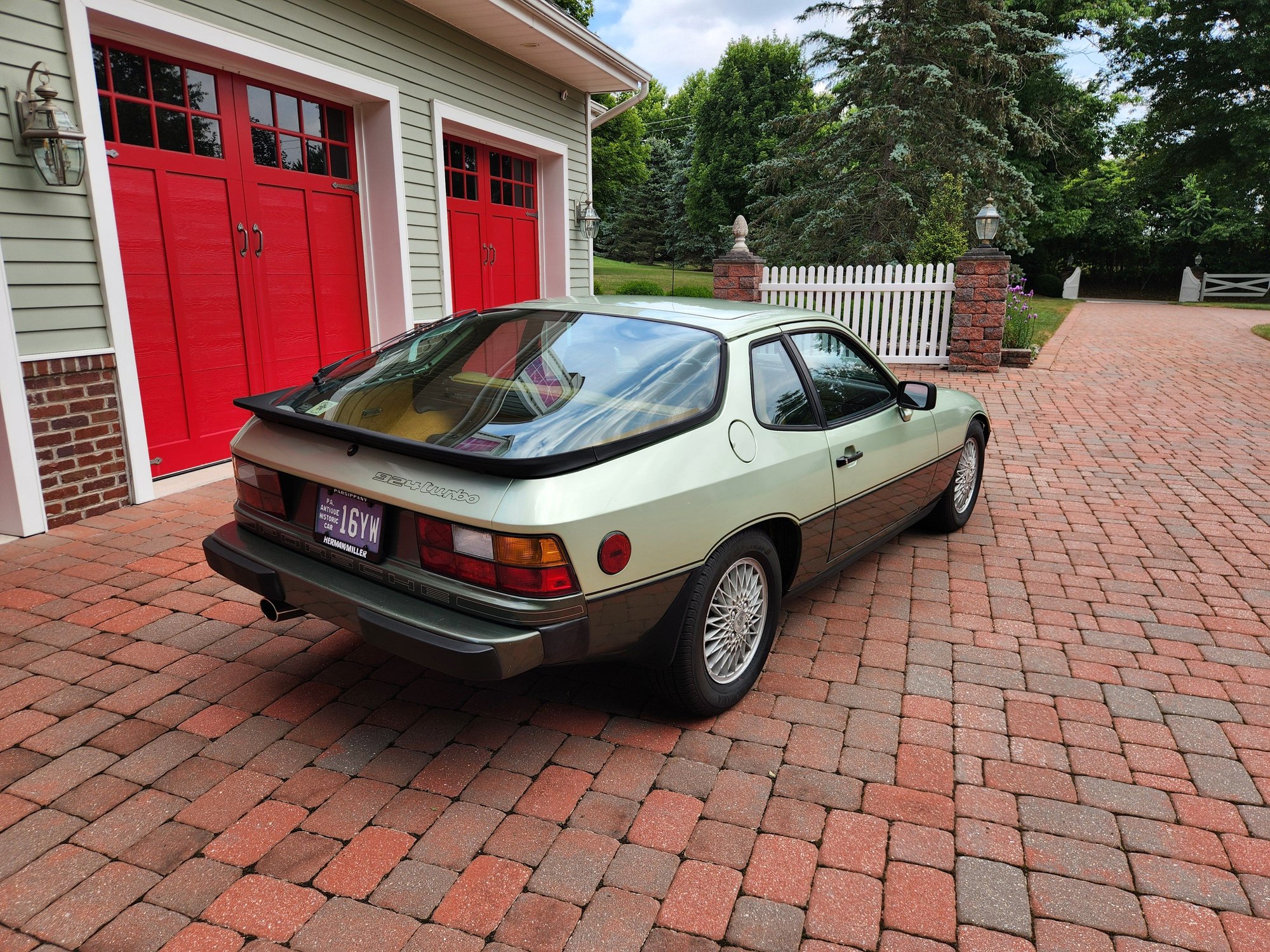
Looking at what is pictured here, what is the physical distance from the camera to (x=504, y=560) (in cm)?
230

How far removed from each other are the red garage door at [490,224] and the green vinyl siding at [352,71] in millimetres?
475

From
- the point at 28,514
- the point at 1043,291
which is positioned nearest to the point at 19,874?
the point at 28,514

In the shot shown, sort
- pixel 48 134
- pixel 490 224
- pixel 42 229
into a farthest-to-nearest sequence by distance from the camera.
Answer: pixel 490 224, pixel 42 229, pixel 48 134

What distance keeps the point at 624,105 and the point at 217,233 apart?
22.1 ft

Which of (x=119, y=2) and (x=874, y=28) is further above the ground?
(x=874, y=28)

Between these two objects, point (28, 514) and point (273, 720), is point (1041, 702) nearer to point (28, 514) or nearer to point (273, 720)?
point (273, 720)

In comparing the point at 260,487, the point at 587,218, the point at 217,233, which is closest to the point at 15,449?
the point at 217,233

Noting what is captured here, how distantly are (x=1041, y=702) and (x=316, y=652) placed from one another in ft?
9.55

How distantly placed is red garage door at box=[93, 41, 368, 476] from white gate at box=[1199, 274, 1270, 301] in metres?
32.6

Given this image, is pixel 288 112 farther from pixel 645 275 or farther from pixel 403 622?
pixel 645 275

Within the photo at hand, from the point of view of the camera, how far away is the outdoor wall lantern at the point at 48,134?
4.50 meters

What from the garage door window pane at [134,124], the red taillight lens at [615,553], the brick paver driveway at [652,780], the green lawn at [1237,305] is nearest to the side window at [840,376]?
the brick paver driveway at [652,780]

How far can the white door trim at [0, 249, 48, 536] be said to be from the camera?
450 centimetres

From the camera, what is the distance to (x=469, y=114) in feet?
27.7
